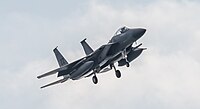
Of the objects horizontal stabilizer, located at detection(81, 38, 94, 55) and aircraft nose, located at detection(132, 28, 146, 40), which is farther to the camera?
horizontal stabilizer, located at detection(81, 38, 94, 55)

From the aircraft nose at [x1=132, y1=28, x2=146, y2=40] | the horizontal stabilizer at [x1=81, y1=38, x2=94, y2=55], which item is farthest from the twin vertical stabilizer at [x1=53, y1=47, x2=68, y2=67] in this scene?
the aircraft nose at [x1=132, y1=28, x2=146, y2=40]

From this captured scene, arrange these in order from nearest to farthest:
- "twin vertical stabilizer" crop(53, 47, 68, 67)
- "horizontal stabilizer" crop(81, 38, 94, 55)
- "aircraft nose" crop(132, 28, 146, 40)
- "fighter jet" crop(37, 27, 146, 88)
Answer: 1. "aircraft nose" crop(132, 28, 146, 40)
2. "fighter jet" crop(37, 27, 146, 88)
3. "horizontal stabilizer" crop(81, 38, 94, 55)
4. "twin vertical stabilizer" crop(53, 47, 68, 67)

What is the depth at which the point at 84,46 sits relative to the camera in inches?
2938

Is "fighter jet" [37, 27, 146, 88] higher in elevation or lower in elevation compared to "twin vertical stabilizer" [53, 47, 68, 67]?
lower

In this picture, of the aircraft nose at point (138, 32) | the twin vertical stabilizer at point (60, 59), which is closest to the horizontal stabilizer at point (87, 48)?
the twin vertical stabilizer at point (60, 59)

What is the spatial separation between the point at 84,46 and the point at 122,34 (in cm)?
842

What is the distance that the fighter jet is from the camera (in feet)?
218

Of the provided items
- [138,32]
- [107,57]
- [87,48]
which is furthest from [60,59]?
[138,32]

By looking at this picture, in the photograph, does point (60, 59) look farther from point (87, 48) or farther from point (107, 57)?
point (107, 57)

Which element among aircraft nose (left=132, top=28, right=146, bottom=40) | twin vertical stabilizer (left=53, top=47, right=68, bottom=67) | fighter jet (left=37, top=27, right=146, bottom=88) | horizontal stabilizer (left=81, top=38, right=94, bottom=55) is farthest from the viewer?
twin vertical stabilizer (left=53, top=47, right=68, bottom=67)

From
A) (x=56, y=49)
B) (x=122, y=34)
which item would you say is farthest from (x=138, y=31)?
(x=56, y=49)

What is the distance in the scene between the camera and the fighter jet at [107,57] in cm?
6644

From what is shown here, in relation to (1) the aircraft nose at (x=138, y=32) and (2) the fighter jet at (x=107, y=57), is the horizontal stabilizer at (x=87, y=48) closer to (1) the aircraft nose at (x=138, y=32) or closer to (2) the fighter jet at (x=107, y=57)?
(2) the fighter jet at (x=107, y=57)

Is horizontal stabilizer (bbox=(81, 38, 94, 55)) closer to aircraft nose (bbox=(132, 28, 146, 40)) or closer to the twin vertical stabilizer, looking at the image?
the twin vertical stabilizer
